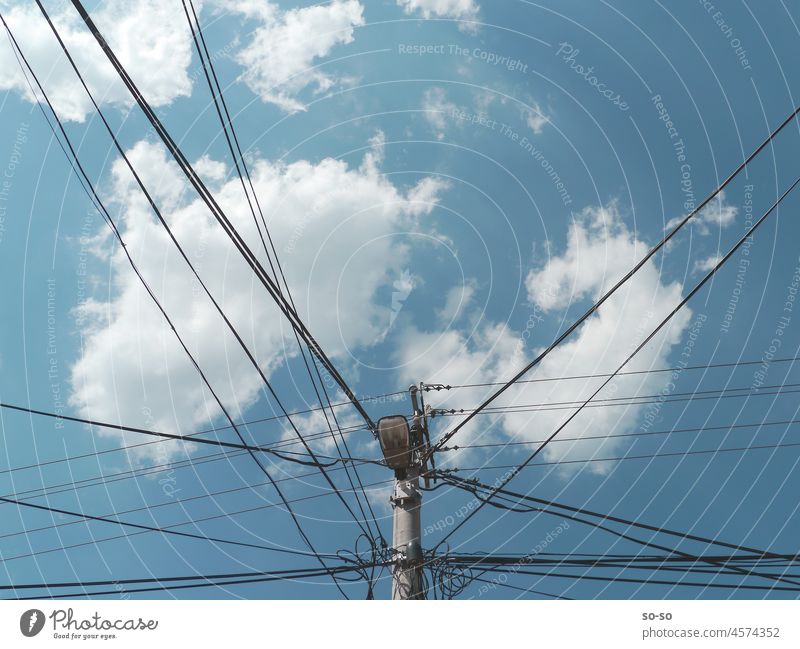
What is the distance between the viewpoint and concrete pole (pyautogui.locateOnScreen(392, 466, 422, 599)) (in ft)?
26.5

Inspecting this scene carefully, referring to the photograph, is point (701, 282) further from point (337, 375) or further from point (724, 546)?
point (337, 375)

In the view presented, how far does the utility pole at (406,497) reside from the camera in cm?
809

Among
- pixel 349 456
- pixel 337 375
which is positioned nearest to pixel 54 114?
pixel 337 375

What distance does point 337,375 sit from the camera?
26.8 feet
